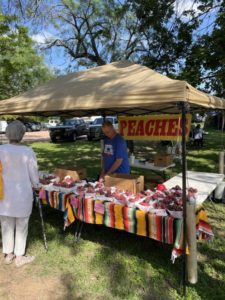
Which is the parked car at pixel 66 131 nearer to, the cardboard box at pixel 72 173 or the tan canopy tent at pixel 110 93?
the tan canopy tent at pixel 110 93

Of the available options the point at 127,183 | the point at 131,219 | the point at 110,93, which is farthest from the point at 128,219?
the point at 110,93

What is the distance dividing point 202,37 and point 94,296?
975 cm

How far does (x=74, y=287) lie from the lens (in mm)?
3191

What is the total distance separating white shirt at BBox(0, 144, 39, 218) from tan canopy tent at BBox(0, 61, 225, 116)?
797 mm

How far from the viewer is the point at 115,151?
14.8ft

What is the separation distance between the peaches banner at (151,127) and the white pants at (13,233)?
2.81 m

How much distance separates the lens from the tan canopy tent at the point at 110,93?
298cm

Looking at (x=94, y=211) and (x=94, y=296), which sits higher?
(x=94, y=211)

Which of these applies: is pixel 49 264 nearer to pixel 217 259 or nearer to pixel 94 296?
pixel 94 296

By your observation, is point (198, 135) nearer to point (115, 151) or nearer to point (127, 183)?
point (115, 151)

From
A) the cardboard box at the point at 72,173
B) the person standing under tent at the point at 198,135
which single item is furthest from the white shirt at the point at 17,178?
the person standing under tent at the point at 198,135

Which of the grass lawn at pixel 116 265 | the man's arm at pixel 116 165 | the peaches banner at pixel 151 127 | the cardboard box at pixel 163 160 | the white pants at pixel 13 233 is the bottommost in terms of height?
the grass lawn at pixel 116 265

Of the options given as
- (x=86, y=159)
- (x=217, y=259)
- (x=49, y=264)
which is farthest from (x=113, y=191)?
(x=86, y=159)

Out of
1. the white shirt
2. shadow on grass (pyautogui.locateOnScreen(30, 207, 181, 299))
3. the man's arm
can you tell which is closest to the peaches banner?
the man's arm
